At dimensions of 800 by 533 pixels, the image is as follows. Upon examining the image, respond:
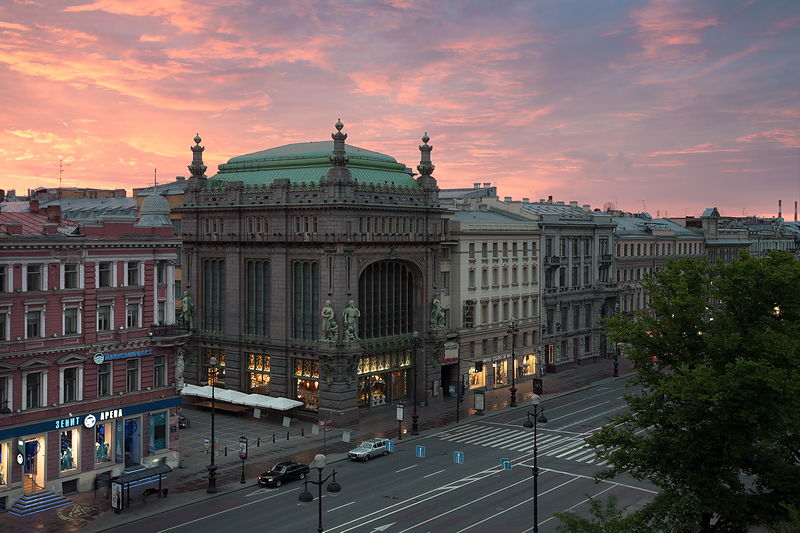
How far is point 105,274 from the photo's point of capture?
54.2 m

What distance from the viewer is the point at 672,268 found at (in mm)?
38344

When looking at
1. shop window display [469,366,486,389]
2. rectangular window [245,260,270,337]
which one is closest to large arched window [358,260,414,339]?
rectangular window [245,260,270,337]

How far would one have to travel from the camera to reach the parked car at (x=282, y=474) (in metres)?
53.2

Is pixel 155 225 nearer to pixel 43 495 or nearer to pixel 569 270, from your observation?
pixel 43 495

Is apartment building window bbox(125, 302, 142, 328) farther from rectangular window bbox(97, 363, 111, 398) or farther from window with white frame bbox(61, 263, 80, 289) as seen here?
window with white frame bbox(61, 263, 80, 289)

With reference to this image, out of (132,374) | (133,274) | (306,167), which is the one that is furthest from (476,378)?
(133,274)

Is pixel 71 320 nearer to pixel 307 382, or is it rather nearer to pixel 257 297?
pixel 307 382

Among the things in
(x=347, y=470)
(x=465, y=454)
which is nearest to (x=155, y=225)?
(x=347, y=470)

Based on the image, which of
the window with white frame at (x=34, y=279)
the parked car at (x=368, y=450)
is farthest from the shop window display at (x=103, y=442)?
the parked car at (x=368, y=450)

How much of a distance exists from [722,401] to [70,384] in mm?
38361

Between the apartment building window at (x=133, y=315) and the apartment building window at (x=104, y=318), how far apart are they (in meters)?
1.12

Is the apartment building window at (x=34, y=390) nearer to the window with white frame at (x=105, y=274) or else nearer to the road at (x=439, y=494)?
the window with white frame at (x=105, y=274)

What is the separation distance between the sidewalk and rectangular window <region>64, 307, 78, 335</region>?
401 inches

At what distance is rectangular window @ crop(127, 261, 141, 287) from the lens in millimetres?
55547
